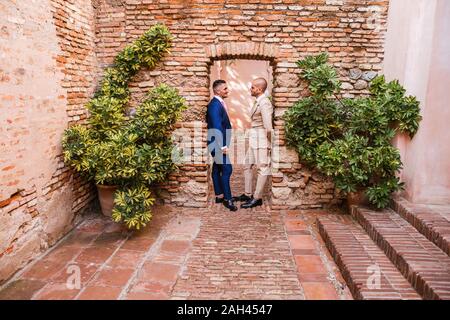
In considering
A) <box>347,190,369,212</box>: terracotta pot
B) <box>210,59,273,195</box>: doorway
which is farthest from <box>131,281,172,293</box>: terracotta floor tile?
<box>210,59,273,195</box>: doorway

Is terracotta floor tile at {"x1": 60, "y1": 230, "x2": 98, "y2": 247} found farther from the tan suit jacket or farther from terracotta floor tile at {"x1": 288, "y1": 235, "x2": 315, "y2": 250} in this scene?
the tan suit jacket

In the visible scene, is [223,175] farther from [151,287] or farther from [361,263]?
[361,263]

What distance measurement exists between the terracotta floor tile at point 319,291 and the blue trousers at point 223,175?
8.34ft

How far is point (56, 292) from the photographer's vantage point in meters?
3.43

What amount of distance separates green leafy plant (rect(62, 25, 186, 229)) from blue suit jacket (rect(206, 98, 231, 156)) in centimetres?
60

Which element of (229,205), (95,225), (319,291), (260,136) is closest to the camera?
(319,291)

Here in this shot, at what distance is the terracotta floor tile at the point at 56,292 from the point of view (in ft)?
11.0

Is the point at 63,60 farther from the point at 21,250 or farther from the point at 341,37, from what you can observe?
the point at 341,37

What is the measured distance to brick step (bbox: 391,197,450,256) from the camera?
12.5 ft

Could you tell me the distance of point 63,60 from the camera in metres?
4.72

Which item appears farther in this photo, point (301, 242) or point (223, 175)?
point (223, 175)

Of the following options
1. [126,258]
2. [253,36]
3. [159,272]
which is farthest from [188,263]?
[253,36]

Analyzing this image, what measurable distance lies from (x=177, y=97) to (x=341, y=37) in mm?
2744

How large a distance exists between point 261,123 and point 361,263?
9.15 feet
